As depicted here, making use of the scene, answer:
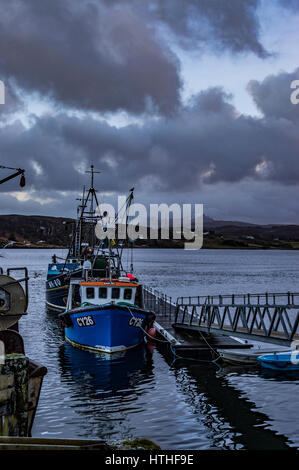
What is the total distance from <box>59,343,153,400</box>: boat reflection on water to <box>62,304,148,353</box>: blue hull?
0.60 m

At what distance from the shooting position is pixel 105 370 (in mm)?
24828

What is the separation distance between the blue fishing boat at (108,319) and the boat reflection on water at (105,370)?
0.70 m

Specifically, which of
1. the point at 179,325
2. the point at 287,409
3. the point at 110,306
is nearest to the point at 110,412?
the point at 287,409

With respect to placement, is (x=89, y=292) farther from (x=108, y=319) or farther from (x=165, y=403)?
(x=165, y=403)

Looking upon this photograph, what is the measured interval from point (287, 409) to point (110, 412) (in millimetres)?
7855

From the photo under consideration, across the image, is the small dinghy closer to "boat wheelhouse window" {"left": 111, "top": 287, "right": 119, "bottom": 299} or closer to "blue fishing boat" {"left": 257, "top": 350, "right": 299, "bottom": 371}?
"blue fishing boat" {"left": 257, "top": 350, "right": 299, "bottom": 371}

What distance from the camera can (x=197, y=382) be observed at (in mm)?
22734

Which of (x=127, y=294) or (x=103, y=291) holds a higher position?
(x=103, y=291)

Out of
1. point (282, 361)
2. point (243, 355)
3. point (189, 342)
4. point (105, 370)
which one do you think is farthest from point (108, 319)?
point (282, 361)

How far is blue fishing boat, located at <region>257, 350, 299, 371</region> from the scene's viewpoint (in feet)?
79.1

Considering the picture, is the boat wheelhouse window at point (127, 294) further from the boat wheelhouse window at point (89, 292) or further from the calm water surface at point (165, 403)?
the calm water surface at point (165, 403)

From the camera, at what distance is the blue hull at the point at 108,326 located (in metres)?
27.6

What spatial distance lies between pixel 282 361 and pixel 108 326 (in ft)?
36.6
